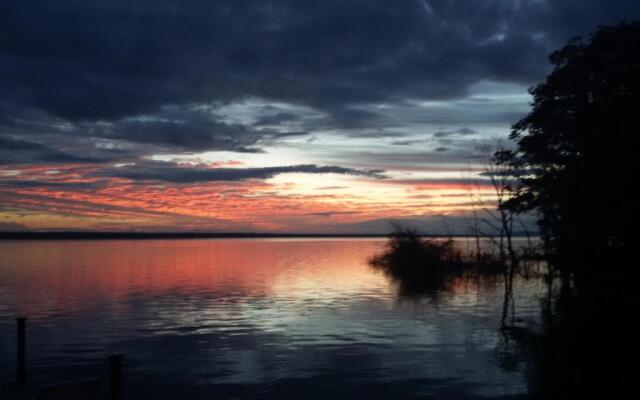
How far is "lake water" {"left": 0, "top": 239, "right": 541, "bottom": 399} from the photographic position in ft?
68.2

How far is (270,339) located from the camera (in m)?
29.1

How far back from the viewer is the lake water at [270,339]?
2080 centimetres

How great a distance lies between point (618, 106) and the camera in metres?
33.0

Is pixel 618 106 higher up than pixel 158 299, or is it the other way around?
pixel 618 106

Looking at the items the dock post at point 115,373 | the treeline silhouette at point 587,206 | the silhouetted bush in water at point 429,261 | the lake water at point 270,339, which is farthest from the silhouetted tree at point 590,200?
the silhouetted bush in water at point 429,261

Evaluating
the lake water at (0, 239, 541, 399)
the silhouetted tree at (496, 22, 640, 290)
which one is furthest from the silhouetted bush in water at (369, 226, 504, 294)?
the silhouetted tree at (496, 22, 640, 290)

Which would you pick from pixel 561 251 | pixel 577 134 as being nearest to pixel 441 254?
pixel 561 251

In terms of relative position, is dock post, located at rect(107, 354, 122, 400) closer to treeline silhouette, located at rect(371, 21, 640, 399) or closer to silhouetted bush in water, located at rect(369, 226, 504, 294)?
treeline silhouette, located at rect(371, 21, 640, 399)

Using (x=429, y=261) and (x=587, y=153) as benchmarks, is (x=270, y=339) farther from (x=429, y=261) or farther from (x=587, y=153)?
(x=429, y=261)

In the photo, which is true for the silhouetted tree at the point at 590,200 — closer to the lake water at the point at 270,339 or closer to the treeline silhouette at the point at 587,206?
the treeline silhouette at the point at 587,206

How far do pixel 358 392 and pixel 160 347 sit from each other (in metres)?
11.5

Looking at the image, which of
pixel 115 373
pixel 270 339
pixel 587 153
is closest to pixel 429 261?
pixel 587 153

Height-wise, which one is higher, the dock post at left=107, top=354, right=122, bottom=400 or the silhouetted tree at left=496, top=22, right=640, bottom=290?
the silhouetted tree at left=496, top=22, right=640, bottom=290

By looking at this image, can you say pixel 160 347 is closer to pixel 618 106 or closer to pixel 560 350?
pixel 560 350
